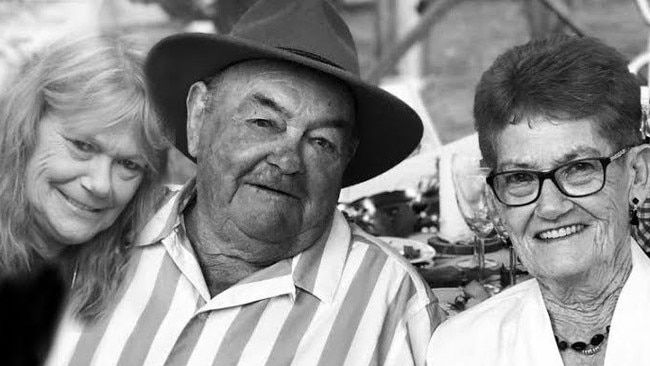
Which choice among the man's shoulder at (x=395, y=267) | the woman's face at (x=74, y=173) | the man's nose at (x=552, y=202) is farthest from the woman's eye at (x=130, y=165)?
the man's nose at (x=552, y=202)

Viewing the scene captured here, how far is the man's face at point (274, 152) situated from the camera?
2.24 metres

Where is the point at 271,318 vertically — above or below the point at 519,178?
below

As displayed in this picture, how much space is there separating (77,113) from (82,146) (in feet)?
0.25

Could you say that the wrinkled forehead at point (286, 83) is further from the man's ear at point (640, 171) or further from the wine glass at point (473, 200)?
the man's ear at point (640, 171)

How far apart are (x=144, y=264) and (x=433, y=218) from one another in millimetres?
1256

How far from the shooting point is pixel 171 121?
8.34ft

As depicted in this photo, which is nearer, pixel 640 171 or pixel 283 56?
pixel 640 171

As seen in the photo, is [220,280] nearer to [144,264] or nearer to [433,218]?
[144,264]

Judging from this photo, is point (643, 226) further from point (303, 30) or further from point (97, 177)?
point (97, 177)

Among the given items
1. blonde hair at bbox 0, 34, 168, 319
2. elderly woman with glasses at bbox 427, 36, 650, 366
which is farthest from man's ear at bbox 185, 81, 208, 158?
elderly woman with glasses at bbox 427, 36, 650, 366

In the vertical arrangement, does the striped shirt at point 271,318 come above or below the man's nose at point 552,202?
below

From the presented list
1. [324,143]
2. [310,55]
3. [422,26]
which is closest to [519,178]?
[324,143]

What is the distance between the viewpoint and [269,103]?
2.28 meters

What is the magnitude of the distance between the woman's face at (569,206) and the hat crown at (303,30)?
21.4 inches
